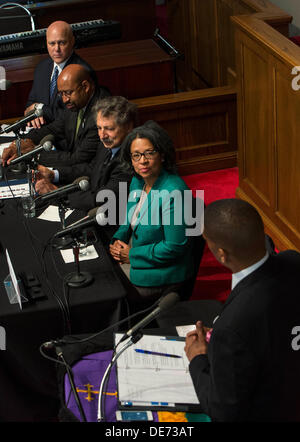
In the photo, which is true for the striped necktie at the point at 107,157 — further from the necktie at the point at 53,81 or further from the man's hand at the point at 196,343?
the man's hand at the point at 196,343

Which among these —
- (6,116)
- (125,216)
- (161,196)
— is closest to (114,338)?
(161,196)

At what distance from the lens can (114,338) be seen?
8.64ft

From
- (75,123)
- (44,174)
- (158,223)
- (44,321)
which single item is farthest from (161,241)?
(75,123)

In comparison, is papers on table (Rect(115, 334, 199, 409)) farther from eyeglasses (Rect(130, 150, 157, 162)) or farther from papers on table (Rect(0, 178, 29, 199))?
papers on table (Rect(0, 178, 29, 199))

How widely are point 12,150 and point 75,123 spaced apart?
1.55 feet

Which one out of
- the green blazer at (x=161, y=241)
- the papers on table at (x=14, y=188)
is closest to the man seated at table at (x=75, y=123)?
the papers on table at (x=14, y=188)

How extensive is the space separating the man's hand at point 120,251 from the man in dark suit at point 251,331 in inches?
58.0

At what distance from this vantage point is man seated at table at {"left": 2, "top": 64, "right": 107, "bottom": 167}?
4289 mm

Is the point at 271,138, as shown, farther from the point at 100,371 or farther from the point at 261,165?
the point at 100,371

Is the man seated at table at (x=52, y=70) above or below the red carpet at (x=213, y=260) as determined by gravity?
above

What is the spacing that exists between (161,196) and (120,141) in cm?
63

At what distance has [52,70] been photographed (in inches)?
206

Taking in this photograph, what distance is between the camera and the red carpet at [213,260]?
4.18 m

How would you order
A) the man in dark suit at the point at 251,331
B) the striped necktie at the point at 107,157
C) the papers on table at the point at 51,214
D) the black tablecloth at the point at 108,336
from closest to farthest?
the man in dark suit at the point at 251,331 → the black tablecloth at the point at 108,336 → the papers on table at the point at 51,214 → the striped necktie at the point at 107,157
